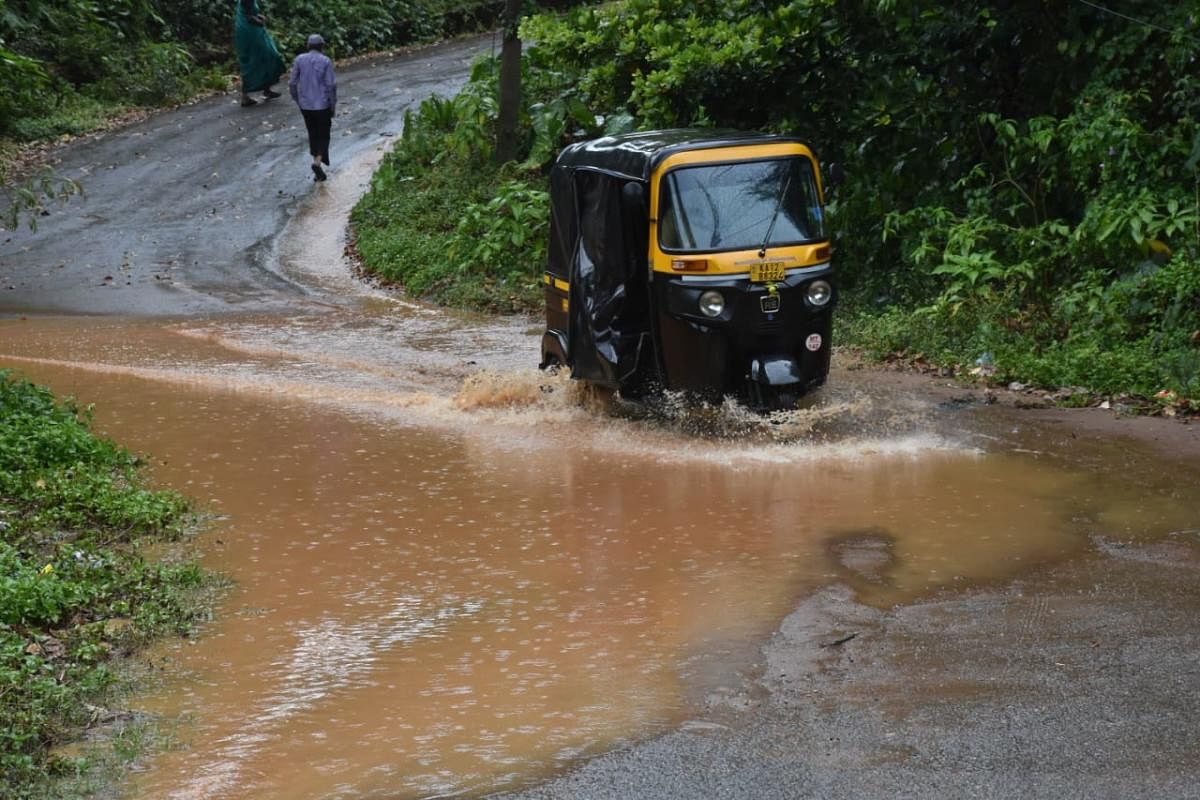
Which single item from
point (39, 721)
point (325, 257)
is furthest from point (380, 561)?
point (325, 257)

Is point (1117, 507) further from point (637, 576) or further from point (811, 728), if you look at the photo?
point (811, 728)

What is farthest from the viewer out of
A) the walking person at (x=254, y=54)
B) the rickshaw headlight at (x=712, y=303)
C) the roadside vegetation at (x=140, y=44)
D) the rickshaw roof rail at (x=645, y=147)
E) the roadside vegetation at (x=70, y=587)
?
the walking person at (x=254, y=54)

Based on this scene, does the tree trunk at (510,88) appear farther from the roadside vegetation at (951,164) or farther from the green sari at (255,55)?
the green sari at (255,55)

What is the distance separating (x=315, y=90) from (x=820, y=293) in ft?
47.5

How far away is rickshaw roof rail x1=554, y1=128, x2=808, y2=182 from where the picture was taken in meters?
11.1

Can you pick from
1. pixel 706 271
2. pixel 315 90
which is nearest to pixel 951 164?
pixel 706 271

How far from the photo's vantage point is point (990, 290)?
1383 cm

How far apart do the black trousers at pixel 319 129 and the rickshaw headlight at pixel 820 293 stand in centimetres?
1440

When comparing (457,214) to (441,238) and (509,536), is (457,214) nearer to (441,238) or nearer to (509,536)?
(441,238)

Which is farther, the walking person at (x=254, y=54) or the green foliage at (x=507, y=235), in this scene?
the walking person at (x=254, y=54)

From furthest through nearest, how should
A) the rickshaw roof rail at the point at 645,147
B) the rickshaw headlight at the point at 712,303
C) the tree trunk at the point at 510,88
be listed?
the tree trunk at the point at 510,88 → the rickshaw roof rail at the point at 645,147 → the rickshaw headlight at the point at 712,303

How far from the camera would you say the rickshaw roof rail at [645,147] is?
11.1 metres

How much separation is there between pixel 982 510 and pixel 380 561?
367 centimetres

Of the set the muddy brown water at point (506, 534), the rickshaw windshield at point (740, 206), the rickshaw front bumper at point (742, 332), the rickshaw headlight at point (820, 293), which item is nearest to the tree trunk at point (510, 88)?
the muddy brown water at point (506, 534)
